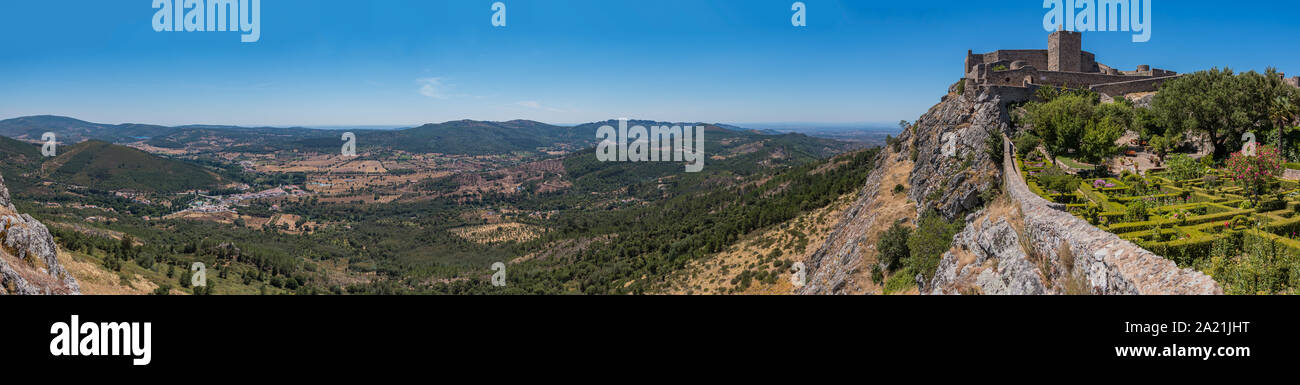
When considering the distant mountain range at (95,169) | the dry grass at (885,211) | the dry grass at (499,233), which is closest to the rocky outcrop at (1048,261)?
the dry grass at (885,211)

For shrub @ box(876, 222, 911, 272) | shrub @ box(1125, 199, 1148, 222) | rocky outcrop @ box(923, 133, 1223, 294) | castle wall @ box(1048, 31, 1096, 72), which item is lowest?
shrub @ box(876, 222, 911, 272)

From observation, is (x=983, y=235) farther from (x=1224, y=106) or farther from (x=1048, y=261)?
(x=1224, y=106)

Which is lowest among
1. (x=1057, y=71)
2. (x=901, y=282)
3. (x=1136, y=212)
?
(x=901, y=282)

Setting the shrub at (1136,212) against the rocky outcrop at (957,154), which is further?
the rocky outcrop at (957,154)

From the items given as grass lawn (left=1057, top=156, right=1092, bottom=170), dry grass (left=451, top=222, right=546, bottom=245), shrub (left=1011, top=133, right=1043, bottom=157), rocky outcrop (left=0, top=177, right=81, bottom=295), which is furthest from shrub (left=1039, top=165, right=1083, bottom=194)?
A: dry grass (left=451, top=222, right=546, bottom=245)

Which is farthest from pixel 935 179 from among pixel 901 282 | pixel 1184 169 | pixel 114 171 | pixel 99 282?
pixel 114 171

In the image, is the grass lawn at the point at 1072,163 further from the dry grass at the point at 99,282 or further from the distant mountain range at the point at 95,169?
the distant mountain range at the point at 95,169

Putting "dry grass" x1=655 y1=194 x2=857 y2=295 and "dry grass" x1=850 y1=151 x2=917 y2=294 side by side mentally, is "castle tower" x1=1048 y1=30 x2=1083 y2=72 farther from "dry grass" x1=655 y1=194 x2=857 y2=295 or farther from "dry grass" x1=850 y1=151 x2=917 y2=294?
"dry grass" x1=655 y1=194 x2=857 y2=295
